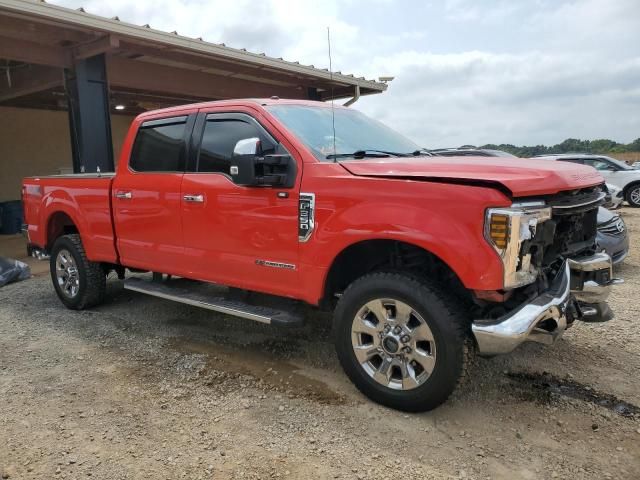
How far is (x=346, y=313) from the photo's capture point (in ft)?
11.0

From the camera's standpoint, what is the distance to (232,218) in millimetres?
3934

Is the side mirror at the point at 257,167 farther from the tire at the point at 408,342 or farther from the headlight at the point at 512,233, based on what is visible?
the headlight at the point at 512,233

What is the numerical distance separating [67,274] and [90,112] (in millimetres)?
4106

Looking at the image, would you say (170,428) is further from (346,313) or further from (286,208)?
(286,208)

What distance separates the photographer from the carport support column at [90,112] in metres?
8.71

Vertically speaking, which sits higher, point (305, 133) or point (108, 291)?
point (305, 133)

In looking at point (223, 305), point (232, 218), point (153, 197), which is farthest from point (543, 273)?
point (153, 197)

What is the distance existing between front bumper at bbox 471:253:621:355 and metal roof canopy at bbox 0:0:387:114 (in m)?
3.84

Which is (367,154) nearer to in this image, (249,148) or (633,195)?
(249,148)

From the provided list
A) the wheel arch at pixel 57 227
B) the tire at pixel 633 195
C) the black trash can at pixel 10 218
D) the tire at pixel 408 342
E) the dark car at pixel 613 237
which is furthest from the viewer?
the tire at pixel 633 195

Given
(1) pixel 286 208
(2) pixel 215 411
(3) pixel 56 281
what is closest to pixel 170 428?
(2) pixel 215 411

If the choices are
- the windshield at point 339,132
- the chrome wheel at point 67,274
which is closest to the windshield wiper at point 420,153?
the windshield at point 339,132

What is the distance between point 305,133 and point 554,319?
210 centimetres

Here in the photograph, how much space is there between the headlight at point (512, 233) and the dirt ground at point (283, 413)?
3.14 ft
